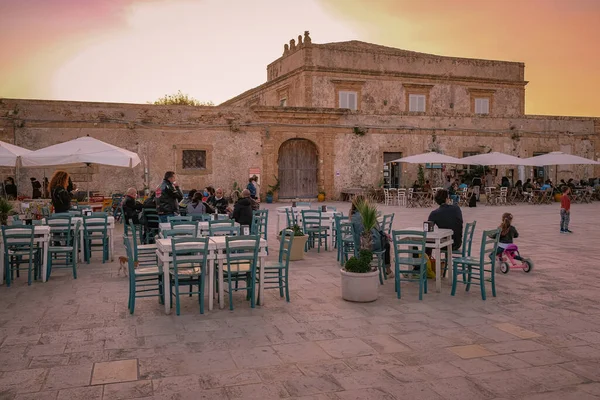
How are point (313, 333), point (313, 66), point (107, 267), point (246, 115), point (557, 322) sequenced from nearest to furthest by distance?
point (313, 333) < point (557, 322) < point (107, 267) < point (246, 115) < point (313, 66)

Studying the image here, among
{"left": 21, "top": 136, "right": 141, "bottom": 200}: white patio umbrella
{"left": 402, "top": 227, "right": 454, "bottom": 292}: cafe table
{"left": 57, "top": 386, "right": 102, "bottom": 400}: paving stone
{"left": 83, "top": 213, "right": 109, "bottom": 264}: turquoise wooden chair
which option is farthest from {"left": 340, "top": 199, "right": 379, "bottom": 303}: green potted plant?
{"left": 21, "top": 136, "right": 141, "bottom": 200}: white patio umbrella

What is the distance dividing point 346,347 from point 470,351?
1117 millimetres

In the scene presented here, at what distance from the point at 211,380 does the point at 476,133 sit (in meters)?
24.1

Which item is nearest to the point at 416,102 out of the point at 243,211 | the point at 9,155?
the point at 243,211

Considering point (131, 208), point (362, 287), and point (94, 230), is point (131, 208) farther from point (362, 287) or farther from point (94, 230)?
point (362, 287)

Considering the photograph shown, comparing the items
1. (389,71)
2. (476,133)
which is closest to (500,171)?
(476,133)

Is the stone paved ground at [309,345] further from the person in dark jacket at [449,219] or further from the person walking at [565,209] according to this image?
the person walking at [565,209]

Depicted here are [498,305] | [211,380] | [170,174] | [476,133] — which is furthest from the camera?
[476,133]

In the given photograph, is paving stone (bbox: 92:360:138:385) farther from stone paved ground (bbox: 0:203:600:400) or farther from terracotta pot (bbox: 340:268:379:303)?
terracotta pot (bbox: 340:268:379:303)

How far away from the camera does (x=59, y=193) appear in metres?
10.4

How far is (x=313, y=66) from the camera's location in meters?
28.4

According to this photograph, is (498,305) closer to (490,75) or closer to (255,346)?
(255,346)

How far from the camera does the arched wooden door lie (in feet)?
77.5

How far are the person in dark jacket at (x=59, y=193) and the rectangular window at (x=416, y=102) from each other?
929 inches
